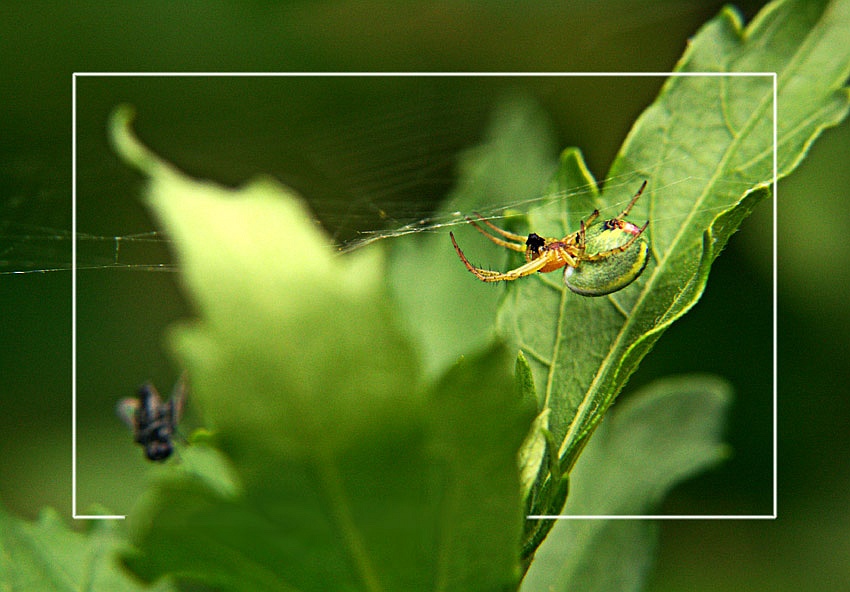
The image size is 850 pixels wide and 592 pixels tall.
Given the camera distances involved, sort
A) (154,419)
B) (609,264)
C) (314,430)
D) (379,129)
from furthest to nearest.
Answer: (379,129), (154,419), (609,264), (314,430)

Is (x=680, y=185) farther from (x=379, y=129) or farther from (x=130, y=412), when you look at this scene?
(x=379, y=129)

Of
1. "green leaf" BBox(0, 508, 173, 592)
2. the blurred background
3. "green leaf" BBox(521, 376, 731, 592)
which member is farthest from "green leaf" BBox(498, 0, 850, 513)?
the blurred background

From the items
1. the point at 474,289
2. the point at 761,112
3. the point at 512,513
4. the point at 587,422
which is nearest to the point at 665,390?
the point at 474,289

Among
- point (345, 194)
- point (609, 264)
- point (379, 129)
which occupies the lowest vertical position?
point (609, 264)

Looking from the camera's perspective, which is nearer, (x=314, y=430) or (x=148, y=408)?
(x=314, y=430)

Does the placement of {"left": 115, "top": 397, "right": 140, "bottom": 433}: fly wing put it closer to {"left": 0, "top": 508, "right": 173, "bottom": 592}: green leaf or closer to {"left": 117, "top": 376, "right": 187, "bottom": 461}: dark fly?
{"left": 117, "top": 376, "right": 187, "bottom": 461}: dark fly

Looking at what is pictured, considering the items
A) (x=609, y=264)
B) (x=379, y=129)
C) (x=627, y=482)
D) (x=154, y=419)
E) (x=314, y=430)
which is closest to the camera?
(x=314, y=430)

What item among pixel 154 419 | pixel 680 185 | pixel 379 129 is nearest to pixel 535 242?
pixel 680 185
